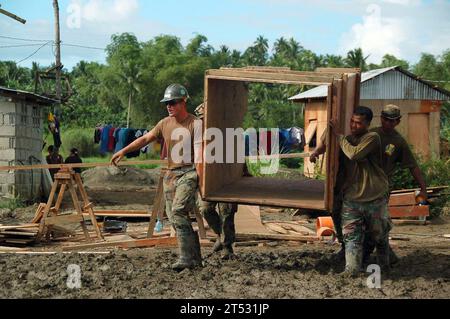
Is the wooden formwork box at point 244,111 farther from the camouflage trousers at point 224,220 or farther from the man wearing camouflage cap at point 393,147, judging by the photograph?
the man wearing camouflage cap at point 393,147

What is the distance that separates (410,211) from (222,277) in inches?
301

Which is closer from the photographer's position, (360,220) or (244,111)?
(360,220)

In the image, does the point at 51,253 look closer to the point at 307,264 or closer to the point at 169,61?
the point at 307,264

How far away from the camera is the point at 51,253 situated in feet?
30.8

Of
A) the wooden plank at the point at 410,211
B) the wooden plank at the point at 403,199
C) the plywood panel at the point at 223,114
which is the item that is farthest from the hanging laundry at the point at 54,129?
the plywood panel at the point at 223,114

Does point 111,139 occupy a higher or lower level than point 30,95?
lower

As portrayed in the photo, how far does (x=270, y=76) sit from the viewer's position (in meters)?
7.45

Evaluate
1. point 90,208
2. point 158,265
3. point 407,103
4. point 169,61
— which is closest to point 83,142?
point 169,61

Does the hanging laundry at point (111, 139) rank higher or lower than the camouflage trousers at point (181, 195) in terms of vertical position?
higher

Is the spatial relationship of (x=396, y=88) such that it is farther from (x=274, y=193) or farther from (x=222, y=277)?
(x=222, y=277)

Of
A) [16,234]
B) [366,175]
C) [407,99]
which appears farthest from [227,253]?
[407,99]

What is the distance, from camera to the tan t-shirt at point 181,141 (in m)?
8.01

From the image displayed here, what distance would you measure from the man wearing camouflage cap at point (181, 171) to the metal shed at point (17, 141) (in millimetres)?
10214
